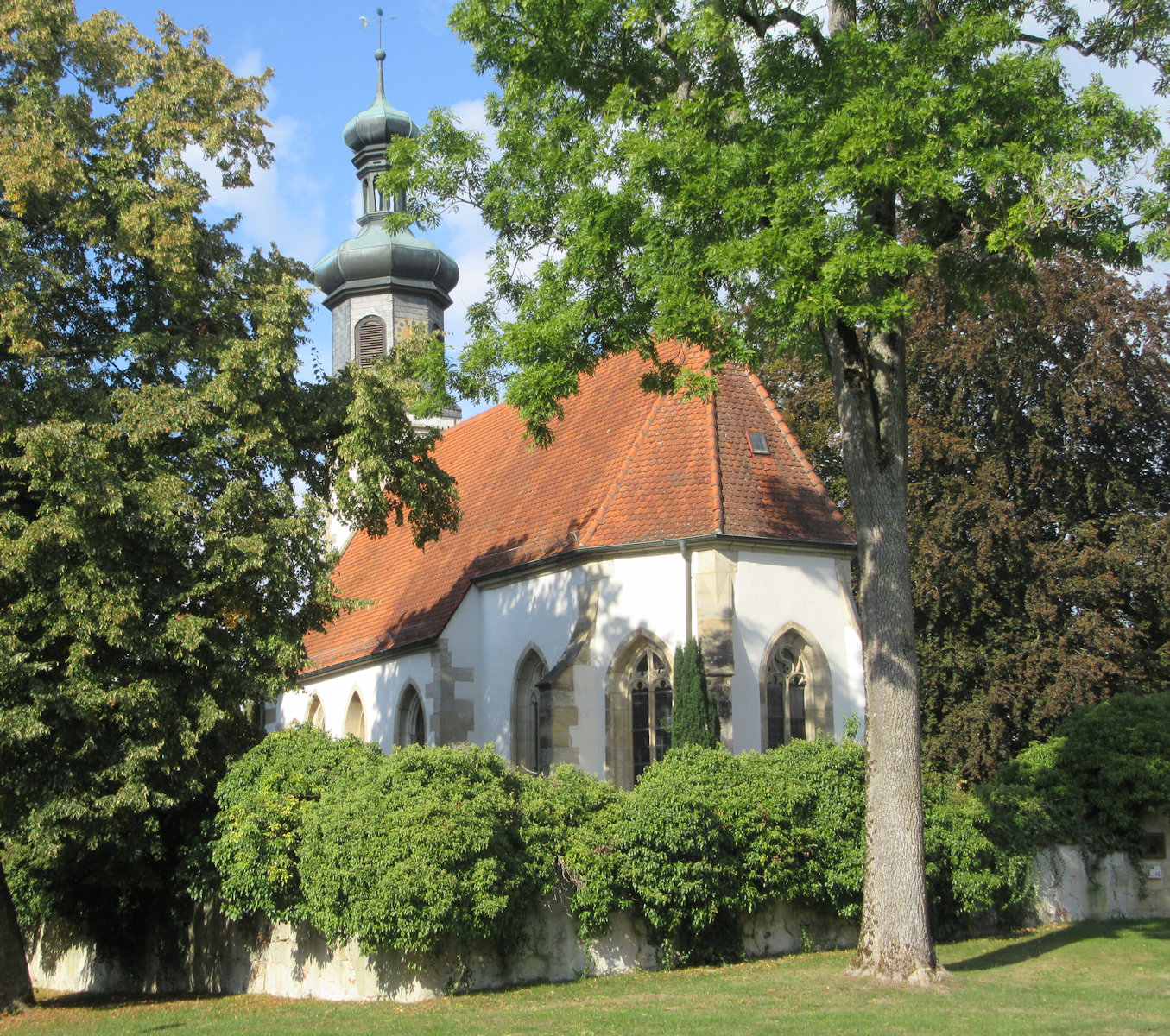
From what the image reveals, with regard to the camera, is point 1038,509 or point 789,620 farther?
point 1038,509

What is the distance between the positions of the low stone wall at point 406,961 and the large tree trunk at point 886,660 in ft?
7.65

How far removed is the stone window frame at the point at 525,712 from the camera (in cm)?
1914

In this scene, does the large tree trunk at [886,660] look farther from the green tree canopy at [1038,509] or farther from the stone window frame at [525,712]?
the green tree canopy at [1038,509]

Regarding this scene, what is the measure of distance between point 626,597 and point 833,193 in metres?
8.28

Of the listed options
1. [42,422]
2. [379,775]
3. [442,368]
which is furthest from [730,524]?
[42,422]

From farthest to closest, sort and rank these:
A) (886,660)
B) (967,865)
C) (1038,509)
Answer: (1038,509) → (967,865) → (886,660)

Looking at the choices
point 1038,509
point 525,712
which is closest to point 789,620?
point 525,712

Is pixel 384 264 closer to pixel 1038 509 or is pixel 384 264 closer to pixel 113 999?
pixel 1038 509

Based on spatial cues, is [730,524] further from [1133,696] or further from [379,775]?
[379,775]

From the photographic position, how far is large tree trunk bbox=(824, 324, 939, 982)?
10.9 metres

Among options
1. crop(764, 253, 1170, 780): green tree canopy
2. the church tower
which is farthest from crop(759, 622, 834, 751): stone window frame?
the church tower

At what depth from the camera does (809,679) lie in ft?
57.5

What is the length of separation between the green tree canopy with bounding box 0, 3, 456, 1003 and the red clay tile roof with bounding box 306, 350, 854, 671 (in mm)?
3405

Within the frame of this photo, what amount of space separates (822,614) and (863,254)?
849cm
